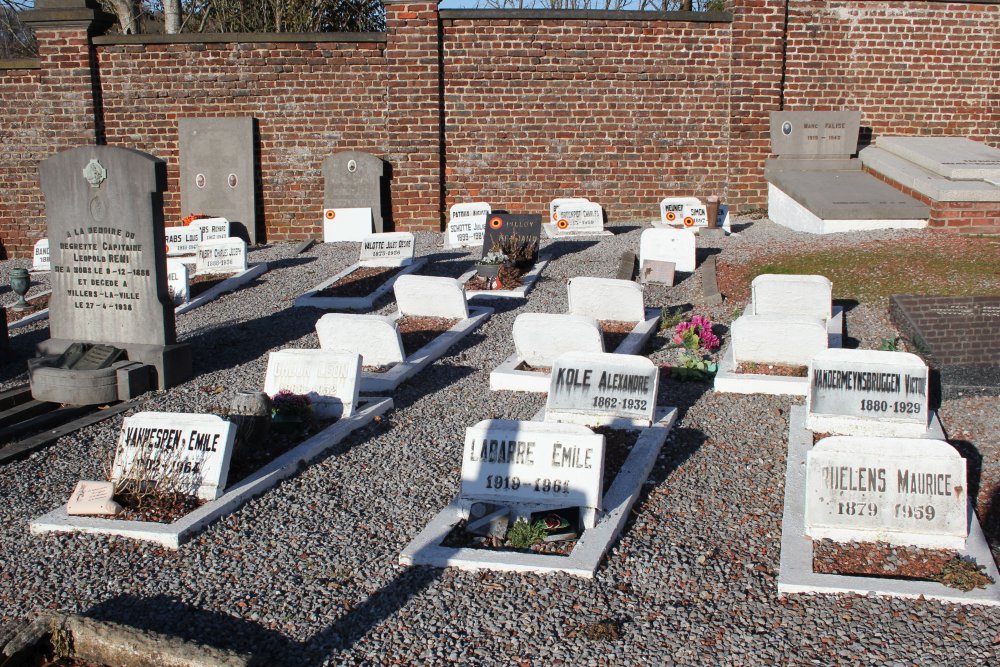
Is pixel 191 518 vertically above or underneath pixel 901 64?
underneath

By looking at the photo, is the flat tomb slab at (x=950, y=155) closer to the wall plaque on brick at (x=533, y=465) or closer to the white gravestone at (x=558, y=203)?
the white gravestone at (x=558, y=203)

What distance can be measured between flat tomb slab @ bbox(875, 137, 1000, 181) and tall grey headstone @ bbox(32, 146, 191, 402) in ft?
36.9

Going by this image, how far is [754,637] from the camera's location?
4277mm

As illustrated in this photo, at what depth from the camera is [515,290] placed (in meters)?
11.4

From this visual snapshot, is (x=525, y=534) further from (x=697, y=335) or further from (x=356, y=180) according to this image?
(x=356, y=180)

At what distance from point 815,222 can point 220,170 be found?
33.0ft

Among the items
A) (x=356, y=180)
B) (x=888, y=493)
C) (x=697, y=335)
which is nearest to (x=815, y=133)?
(x=356, y=180)

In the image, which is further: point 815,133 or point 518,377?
point 815,133

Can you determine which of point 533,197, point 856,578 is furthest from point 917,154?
point 856,578

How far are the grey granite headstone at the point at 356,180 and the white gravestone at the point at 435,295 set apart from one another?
22.7ft

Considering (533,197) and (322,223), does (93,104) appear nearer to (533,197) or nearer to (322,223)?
(322,223)

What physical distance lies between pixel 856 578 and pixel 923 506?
648 mm

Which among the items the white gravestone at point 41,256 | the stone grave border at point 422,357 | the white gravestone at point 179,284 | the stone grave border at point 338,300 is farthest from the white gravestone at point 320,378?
the white gravestone at point 41,256

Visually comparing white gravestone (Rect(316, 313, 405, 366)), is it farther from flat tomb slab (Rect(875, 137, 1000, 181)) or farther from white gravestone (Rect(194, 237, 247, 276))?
flat tomb slab (Rect(875, 137, 1000, 181))
